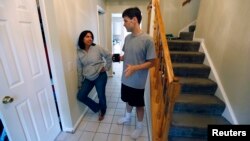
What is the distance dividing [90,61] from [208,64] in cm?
189

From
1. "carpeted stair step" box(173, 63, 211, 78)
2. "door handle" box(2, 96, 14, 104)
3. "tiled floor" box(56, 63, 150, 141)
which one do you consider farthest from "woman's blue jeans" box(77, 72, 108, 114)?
"carpeted stair step" box(173, 63, 211, 78)

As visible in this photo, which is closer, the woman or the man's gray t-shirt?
the man's gray t-shirt

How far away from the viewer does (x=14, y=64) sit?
3.77 ft

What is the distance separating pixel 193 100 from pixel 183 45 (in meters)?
1.17

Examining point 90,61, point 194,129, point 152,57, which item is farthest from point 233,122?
point 90,61

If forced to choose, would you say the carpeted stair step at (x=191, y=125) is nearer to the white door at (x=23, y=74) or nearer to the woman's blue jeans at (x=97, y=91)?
the woman's blue jeans at (x=97, y=91)

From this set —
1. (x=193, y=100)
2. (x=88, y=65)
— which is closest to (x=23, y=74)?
(x=88, y=65)

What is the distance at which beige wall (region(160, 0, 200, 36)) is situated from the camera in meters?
3.38

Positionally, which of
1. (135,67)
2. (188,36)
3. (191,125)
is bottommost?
(191,125)

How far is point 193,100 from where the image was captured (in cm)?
180

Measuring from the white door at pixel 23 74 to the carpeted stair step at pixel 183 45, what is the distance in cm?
209

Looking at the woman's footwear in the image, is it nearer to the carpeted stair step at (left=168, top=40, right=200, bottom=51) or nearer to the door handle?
the door handle

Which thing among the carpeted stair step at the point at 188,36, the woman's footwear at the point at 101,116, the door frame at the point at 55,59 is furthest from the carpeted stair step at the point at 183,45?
the door frame at the point at 55,59

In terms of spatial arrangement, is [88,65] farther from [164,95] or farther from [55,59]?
[164,95]
